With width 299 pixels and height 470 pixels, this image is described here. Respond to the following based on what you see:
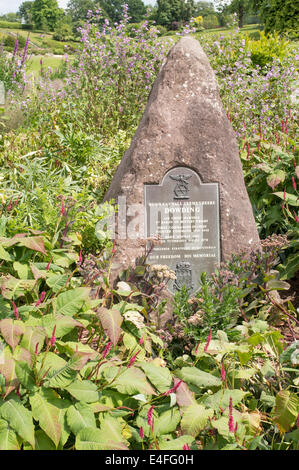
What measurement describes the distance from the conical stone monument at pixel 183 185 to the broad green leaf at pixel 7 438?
1642mm

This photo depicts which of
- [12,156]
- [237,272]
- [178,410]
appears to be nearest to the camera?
[178,410]

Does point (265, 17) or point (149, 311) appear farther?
point (265, 17)

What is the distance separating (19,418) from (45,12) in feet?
289

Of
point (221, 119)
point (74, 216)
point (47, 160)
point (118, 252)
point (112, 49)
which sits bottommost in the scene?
point (118, 252)

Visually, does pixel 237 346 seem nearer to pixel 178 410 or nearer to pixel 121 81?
pixel 178 410

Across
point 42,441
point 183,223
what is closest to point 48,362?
point 42,441

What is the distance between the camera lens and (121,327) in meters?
2.53

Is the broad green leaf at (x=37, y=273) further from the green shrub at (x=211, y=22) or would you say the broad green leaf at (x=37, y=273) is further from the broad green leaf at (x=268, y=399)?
the green shrub at (x=211, y=22)

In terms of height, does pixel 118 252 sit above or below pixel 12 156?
below

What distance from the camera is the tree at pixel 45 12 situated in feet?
249

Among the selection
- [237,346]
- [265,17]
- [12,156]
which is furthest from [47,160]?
[265,17]

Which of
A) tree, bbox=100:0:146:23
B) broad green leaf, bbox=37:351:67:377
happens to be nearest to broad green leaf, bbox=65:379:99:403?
broad green leaf, bbox=37:351:67:377

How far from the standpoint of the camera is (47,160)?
4434 millimetres

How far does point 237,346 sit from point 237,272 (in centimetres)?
71
